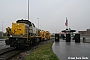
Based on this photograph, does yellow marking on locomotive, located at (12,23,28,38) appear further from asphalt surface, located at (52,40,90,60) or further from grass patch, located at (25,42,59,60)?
grass patch, located at (25,42,59,60)

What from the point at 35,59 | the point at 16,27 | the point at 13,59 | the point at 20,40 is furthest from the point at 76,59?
the point at 16,27

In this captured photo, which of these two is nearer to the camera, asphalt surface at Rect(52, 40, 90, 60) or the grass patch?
asphalt surface at Rect(52, 40, 90, 60)

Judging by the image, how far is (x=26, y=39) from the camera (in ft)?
67.5

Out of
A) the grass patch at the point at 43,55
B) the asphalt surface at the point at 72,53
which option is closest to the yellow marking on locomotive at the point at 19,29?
the asphalt surface at the point at 72,53

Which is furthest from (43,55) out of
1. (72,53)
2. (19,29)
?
(19,29)

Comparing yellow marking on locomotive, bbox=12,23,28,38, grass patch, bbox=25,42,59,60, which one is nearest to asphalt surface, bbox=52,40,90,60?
grass patch, bbox=25,42,59,60

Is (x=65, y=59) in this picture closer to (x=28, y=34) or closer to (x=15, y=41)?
(x=15, y=41)

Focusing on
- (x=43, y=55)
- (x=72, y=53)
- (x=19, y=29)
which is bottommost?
(x=43, y=55)

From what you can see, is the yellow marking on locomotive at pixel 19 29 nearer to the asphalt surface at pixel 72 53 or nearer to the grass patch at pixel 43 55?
the asphalt surface at pixel 72 53

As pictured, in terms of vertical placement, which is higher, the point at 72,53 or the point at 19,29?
the point at 19,29

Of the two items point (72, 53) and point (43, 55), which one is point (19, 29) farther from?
point (72, 53)

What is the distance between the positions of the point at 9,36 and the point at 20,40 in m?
1.64

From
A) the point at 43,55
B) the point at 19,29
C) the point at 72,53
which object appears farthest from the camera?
the point at 19,29

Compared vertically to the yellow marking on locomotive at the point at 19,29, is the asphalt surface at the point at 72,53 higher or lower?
lower
